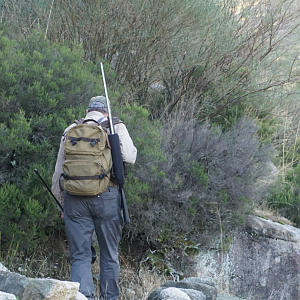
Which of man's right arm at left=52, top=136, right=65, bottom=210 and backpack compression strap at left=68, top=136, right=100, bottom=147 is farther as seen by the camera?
man's right arm at left=52, top=136, right=65, bottom=210

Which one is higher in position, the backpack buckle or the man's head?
the man's head

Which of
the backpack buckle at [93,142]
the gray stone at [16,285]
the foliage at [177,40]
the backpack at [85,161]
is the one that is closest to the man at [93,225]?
the backpack at [85,161]

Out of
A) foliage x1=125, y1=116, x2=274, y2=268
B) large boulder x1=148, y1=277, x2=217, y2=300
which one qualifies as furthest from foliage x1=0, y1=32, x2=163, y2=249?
large boulder x1=148, y1=277, x2=217, y2=300

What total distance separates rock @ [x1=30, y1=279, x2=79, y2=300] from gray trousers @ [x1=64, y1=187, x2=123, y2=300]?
0.84m

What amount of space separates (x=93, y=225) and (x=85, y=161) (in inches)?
26.2

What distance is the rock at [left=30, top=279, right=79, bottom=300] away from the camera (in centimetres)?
256

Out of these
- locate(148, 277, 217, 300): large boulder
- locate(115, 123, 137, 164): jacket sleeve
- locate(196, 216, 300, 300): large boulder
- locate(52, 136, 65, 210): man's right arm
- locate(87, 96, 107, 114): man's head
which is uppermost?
locate(87, 96, 107, 114): man's head

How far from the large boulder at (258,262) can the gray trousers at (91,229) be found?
119 inches

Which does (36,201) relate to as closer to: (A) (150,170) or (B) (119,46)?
(A) (150,170)

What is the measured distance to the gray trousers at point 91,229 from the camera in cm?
356

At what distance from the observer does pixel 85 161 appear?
3.42 m

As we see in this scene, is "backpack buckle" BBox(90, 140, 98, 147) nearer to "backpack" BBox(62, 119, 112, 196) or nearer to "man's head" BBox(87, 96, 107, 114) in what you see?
"backpack" BBox(62, 119, 112, 196)

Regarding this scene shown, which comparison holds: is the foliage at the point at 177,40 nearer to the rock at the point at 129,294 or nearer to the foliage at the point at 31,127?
the foliage at the point at 31,127

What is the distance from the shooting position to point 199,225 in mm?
6453
